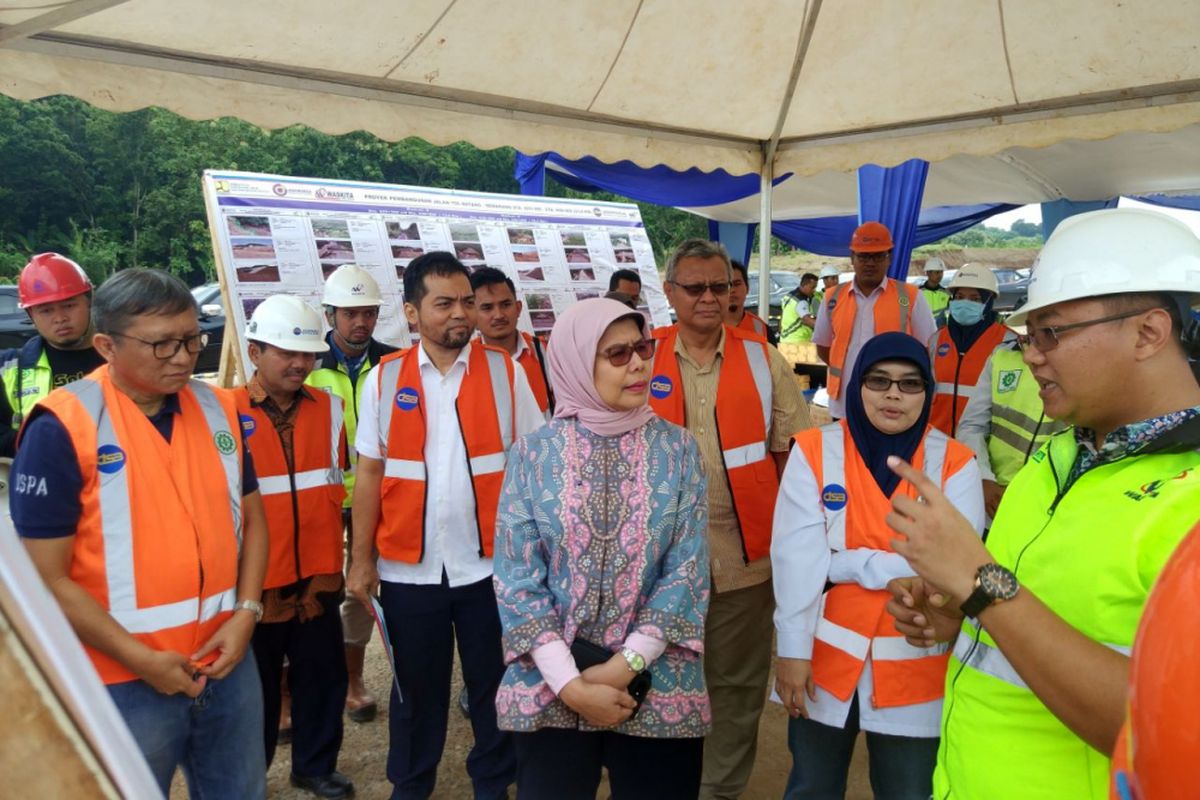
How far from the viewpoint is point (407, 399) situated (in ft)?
8.80

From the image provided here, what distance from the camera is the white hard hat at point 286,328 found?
2.79m

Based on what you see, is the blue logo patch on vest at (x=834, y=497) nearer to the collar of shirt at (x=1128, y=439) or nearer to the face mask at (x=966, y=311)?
the collar of shirt at (x=1128, y=439)

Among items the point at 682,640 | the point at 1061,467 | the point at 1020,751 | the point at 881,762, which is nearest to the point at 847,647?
the point at 881,762

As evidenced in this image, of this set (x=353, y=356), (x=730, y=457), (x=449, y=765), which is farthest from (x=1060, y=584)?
(x=353, y=356)

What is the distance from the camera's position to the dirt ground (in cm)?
307

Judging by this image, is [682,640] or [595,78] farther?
[595,78]

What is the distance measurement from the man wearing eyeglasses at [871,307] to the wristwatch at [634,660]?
3210mm

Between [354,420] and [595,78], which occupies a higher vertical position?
[595,78]

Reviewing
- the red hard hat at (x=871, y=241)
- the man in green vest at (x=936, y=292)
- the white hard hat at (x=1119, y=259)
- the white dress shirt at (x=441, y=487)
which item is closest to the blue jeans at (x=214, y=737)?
the white dress shirt at (x=441, y=487)

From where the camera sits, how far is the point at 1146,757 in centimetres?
47

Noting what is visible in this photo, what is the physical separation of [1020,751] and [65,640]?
144cm

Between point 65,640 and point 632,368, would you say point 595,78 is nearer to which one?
point 632,368

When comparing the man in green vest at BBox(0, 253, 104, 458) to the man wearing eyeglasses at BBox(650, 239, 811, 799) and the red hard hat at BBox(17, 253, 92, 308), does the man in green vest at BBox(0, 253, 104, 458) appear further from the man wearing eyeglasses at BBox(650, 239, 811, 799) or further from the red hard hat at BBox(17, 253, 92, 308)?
the man wearing eyeglasses at BBox(650, 239, 811, 799)

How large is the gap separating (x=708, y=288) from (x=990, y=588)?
6.50ft
